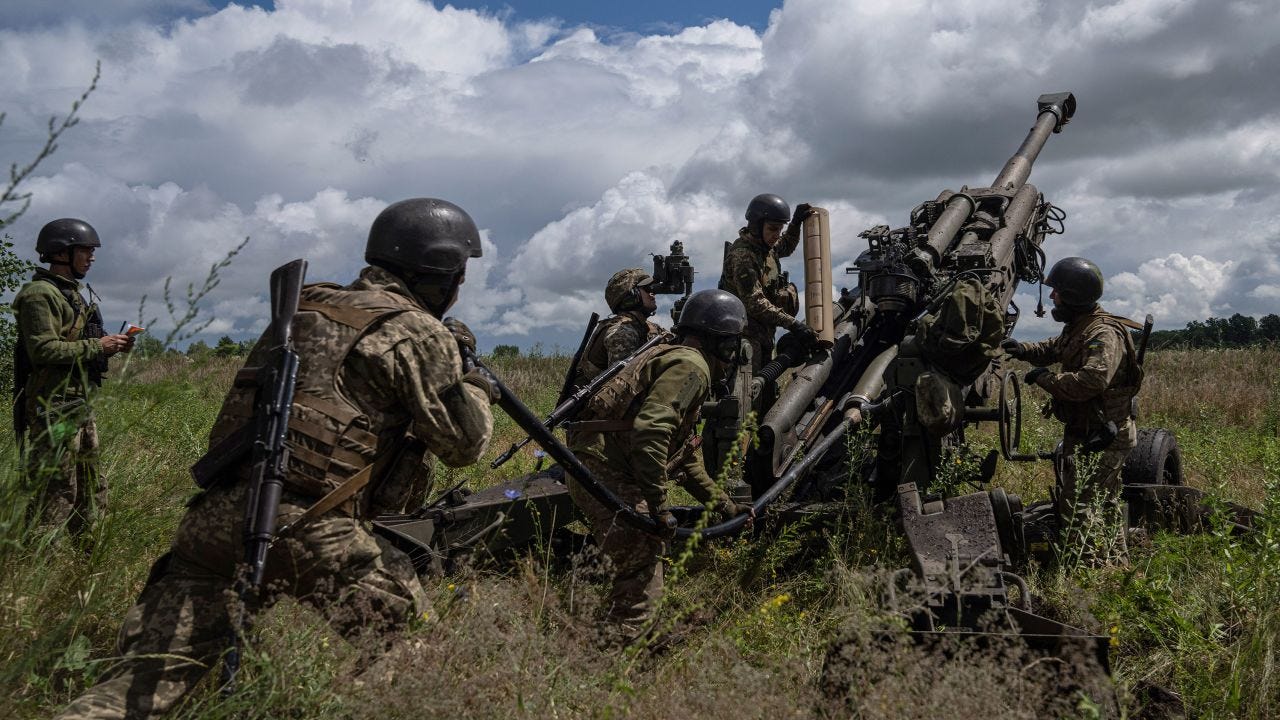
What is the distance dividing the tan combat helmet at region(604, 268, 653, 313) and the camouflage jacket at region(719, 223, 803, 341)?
43.6 inches

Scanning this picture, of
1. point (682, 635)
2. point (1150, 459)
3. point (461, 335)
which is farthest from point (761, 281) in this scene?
point (461, 335)

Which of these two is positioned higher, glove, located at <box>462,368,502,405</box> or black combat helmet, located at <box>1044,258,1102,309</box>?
black combat helmet, located at <box>1044,258,1102,309</box>

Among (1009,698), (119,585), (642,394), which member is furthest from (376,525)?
(1009,698)

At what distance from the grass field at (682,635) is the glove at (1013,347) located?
4.91 ft

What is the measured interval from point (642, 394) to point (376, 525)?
147cm

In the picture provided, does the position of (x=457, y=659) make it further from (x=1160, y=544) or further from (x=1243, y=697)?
(x=1160, y=544)

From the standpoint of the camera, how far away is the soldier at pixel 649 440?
14.0 feet

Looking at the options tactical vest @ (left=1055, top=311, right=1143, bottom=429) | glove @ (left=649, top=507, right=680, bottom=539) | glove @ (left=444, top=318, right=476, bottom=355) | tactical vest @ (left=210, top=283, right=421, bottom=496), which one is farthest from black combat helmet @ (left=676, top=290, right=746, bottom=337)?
tactical vest @ (left=1055, top=311, right=1143, bottom=429)

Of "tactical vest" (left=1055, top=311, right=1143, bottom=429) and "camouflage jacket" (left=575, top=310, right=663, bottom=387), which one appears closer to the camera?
"tactical vest" (left=1055, top=311, right=1143, bottom=429)

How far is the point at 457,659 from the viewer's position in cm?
277

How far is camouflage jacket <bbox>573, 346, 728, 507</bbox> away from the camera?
13.9 feet

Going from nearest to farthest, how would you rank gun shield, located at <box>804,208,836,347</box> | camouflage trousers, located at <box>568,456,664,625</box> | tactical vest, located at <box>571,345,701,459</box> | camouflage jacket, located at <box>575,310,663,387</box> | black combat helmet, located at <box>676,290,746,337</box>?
camouflage trousers, located at <box>568,456,664,625</box>, tactical vest, located at <box>571,345,701,459</box>, black combat helmet, located at <box>676,290,746,337</box>, camouflage jacket, located at <box>575,310,663,387</box>, gun shield, located at <box>804,208,836,347</box>

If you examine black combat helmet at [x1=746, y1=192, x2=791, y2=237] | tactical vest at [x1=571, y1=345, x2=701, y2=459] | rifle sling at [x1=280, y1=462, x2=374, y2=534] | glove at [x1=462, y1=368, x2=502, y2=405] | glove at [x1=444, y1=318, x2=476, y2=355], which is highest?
black combat helmet at [x1=746, y1=192, x2=791, y2=237]

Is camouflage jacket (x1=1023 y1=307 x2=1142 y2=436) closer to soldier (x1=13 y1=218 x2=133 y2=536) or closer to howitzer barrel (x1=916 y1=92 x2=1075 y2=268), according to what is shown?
howitzer barrel (x1=916 y1=92 x2=1075 y2=268)
